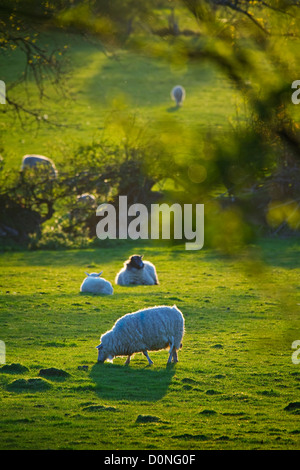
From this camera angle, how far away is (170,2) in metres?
2.70

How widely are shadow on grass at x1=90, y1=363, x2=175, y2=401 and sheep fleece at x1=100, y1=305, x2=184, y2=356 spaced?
28cm

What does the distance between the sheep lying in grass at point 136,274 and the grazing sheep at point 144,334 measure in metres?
7.67

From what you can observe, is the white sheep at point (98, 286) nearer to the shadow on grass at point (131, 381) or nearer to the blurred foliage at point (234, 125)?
the shadow on grass at point (131, 381)

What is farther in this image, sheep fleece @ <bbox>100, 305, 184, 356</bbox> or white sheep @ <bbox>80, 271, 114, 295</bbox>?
white sheep @ <bbox>80, 271, 114, 295</bbox>

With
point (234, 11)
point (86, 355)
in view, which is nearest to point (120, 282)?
point (86, 355)

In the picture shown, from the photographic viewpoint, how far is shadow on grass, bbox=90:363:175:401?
8.35 meters

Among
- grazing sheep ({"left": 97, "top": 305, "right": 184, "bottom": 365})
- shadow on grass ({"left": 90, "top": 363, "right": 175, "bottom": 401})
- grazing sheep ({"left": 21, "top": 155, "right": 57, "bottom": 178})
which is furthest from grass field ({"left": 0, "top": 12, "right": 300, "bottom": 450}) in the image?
grazing sheep ({"left": 21, "top": 155, "right": 57, "bottom": 178})

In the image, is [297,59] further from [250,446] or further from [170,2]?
[250,446]

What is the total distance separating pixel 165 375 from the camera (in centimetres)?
921

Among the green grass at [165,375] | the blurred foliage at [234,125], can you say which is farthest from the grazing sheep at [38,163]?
the blurred foliage at [234,125]

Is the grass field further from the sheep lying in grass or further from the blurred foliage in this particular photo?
the sheep lying in grass

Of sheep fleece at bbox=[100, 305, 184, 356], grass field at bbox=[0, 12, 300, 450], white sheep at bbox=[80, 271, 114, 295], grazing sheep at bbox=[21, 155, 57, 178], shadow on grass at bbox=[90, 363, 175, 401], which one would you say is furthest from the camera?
grazing sheep at bbox=[21, 155, 57, 178]
